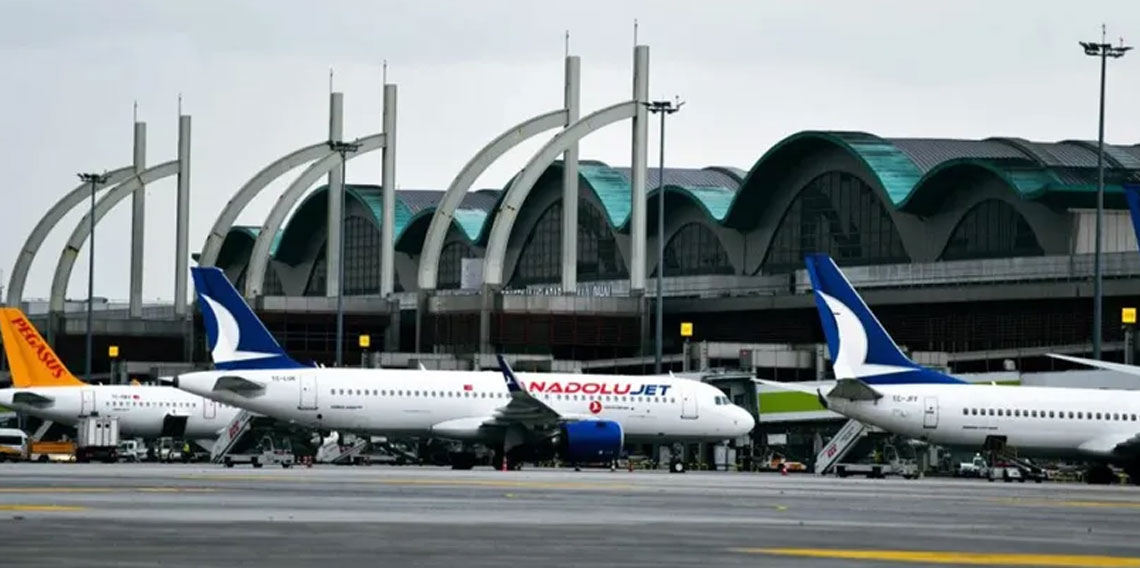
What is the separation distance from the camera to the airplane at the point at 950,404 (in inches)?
2849

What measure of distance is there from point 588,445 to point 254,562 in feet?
178

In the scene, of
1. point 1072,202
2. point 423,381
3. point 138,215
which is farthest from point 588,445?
point 138,215

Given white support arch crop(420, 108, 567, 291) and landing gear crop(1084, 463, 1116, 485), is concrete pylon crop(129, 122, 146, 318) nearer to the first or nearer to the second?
white support arch crop(420, 108, 567, 291)

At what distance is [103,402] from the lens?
97.8 metres

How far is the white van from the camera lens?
106438 mm

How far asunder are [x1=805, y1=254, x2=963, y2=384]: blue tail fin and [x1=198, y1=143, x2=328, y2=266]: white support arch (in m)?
72.8

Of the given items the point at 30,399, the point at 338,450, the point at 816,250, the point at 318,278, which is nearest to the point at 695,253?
the point at 816,250

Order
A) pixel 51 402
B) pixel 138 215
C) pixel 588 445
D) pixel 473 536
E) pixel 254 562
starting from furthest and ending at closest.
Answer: pixel 138 215, pixel 51 402, pixel 588 445, pixel 473 536, pixel 254 562

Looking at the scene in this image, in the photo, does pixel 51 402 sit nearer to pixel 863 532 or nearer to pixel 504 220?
pixel 504 220

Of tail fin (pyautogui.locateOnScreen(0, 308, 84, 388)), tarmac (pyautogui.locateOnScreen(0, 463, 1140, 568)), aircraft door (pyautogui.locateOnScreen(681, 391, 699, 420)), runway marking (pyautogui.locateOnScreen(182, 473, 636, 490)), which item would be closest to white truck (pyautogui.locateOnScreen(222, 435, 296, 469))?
tail fin (pyautogui.locateOnScreen(0, 308, 84, 388))

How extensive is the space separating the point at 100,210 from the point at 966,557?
13322 cm

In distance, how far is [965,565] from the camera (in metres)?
28.7

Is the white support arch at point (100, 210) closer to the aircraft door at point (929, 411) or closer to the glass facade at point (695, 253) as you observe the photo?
the glass facade at point (695, 253)

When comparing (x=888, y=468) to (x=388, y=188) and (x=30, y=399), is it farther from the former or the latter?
(x=388, y=188)
